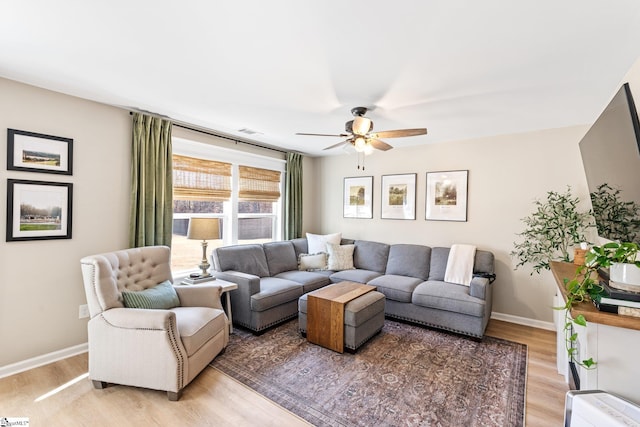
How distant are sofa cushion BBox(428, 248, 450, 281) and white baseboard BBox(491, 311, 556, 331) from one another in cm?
86

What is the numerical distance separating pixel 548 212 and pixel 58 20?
185 inches

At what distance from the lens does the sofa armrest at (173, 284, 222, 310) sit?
287cm

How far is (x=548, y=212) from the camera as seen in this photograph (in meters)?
3.51

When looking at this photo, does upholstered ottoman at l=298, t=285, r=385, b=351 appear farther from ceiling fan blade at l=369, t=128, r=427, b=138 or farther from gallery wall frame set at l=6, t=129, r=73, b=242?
gallery wall frame set at l=6, t=129, r=73, b=242

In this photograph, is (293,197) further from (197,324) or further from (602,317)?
(602,317)

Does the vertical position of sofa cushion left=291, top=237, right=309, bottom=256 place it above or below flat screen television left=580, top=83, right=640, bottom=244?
below

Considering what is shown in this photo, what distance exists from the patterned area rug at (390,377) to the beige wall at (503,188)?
0.88 meters

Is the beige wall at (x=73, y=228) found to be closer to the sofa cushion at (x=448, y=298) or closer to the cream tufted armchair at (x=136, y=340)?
the cream tufted armchair at (x=136, y=340)

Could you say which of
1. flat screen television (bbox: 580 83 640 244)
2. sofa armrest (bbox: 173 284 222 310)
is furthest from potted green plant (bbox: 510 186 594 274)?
sofa armrest (bbox: 173 284 222 310)

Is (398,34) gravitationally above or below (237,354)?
above

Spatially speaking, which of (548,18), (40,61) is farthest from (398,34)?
(40,61)

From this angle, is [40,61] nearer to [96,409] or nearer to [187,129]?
[187,129]

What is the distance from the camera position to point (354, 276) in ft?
13.6

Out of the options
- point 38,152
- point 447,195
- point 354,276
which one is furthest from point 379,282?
point 38,152
